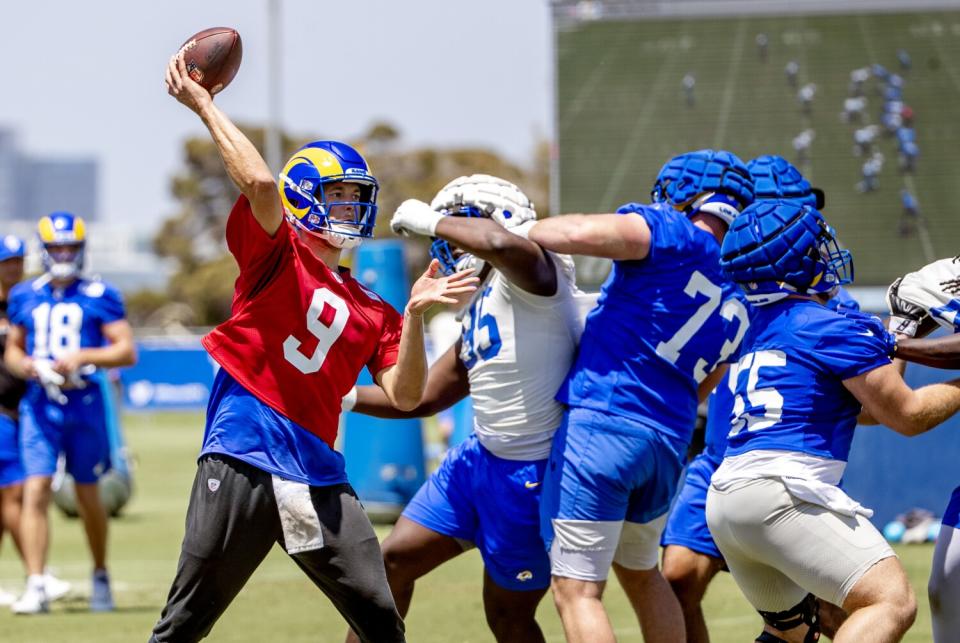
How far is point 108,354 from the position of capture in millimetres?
9094

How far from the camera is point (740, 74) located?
39.7 feet

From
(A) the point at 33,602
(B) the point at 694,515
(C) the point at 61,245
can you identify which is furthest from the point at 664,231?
(C) the point at 61,245

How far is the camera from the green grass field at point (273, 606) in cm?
771

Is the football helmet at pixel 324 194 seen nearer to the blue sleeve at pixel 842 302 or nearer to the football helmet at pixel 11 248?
the blue sleeve at pixel 842 302

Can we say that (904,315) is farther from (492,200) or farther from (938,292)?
(492,200)

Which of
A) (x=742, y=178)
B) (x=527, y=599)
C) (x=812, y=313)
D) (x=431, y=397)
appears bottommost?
(x=527, y=599)

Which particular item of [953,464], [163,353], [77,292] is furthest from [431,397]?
[163,353]

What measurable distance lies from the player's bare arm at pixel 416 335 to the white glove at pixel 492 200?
13.4 inches

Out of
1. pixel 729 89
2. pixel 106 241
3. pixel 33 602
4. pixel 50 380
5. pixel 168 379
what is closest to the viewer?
pixel 33 602

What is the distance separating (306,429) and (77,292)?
15.5ft

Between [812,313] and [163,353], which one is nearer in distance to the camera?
[812,313]

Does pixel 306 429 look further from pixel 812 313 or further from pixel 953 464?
pixel 953 464

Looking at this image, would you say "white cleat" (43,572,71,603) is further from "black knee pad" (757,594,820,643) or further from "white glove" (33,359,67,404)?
"black knee pad" (757,594,820,643)

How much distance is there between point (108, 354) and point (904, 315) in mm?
5314
